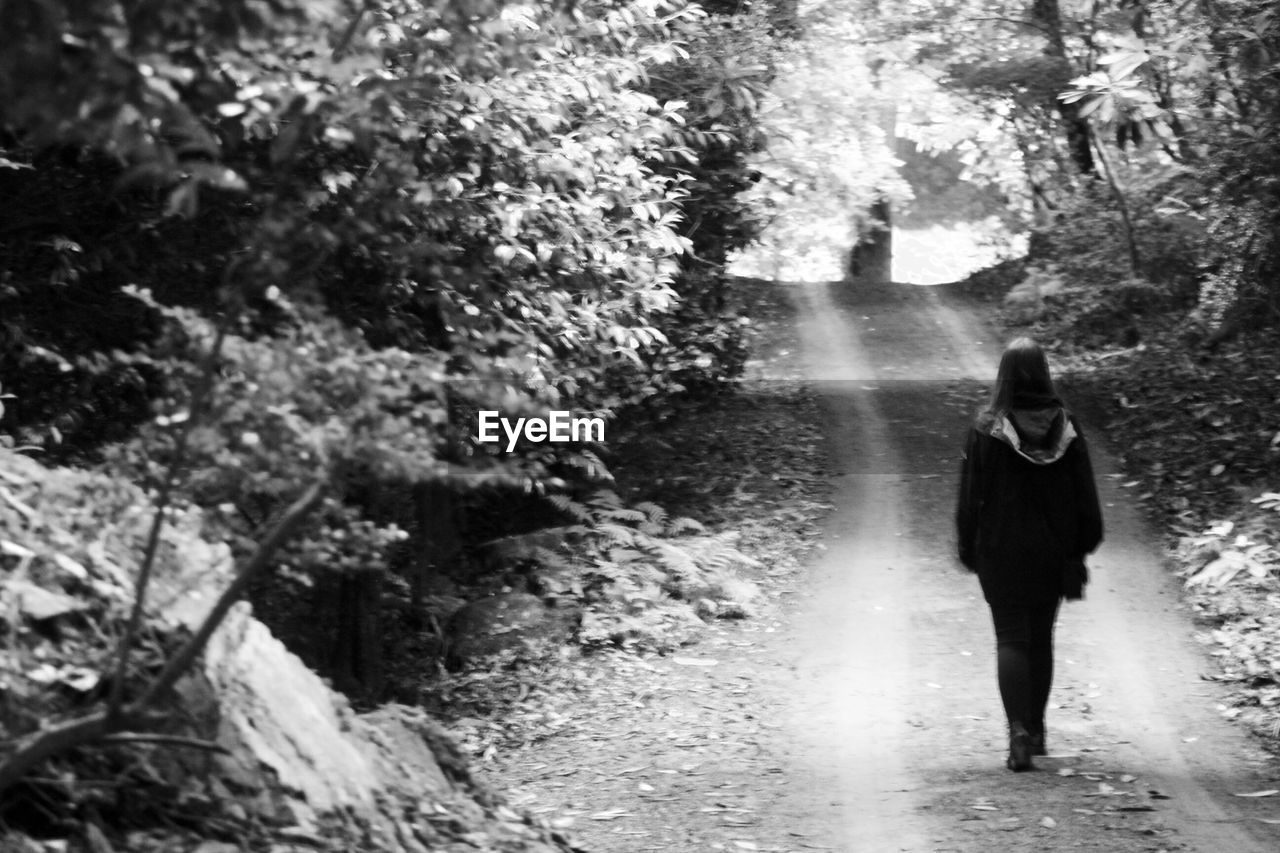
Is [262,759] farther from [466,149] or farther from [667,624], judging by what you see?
[667,624]

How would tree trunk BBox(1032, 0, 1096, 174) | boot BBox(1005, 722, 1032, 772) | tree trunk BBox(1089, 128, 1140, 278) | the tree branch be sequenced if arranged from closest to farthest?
1. the tree branch
2. boot BBox(1005, 722, 1032, 772)
3. tree trunk BBox(1032, 0, 1096, 174)
4. tree trunk BBox(1089, 128, 1140, 278)

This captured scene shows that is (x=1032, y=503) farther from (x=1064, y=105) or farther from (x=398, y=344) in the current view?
(x=1064, y=105)

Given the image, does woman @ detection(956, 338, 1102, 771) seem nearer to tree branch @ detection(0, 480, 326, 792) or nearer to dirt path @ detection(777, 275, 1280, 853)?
dirt path @ detection(777, 275, 1280, 853)

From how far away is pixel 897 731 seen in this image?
8547 millimetres

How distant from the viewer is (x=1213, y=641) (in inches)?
414

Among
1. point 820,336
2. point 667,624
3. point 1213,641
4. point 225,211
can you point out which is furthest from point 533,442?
point 820,336

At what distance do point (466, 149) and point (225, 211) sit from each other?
147cm

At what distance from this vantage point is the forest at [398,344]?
3730 mm

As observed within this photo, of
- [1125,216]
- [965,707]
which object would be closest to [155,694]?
[965,707]

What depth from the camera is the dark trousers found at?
741 cm

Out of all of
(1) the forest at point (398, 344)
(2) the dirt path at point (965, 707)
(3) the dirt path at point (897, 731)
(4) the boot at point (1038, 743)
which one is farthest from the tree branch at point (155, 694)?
(4) the boot at point (1038, 743)

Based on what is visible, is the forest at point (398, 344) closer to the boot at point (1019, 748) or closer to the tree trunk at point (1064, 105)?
the tree trunk at point (1064, 105)

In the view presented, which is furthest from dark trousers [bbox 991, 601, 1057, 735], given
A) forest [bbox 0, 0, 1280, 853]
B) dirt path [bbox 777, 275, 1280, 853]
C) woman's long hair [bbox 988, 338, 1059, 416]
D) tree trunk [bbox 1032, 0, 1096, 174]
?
tree trunk [bbox 1032, 0, 1096, 174]

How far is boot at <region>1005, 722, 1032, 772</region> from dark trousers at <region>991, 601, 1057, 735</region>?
0.04 meters
